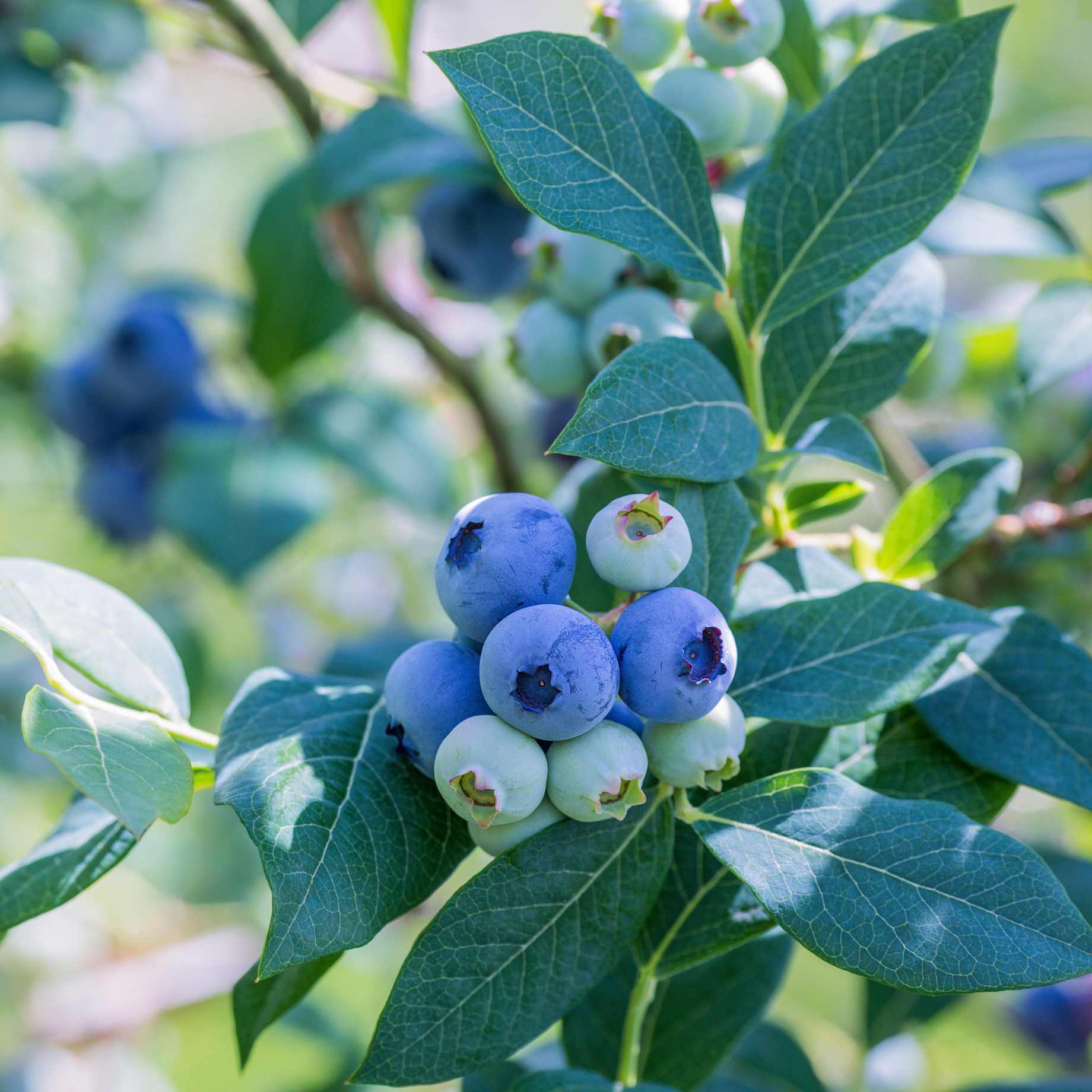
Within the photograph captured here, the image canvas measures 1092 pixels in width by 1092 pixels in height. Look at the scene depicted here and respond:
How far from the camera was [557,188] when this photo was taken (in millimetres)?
560

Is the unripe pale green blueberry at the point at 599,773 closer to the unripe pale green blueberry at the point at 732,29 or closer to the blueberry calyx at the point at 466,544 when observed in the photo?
the blueberry calyx at the point at 466,544

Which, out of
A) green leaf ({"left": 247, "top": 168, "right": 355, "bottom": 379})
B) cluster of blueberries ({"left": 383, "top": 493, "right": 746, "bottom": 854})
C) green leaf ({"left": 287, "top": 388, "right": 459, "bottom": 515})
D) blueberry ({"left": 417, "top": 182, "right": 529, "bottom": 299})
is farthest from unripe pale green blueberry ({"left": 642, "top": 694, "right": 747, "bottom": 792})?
green leaf ({"left": 247, "top": 168, "right": 355, "bottom": 379})

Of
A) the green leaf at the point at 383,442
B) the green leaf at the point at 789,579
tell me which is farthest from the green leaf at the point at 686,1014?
the green leaf at the point at 383,442

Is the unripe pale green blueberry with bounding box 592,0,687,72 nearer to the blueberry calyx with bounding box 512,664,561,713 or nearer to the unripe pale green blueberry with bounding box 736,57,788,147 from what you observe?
the unripe pale green blueberry with bounding box 736,57,788,147

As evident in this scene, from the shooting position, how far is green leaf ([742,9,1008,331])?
58 cm

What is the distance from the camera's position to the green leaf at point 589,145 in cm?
55

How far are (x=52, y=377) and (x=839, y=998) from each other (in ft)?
4.82

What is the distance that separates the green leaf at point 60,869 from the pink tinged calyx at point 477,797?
17 cm

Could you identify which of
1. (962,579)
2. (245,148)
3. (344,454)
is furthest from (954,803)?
(245,148)

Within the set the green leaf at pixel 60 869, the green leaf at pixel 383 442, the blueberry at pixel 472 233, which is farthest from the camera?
the green leaf at pixel 383 442

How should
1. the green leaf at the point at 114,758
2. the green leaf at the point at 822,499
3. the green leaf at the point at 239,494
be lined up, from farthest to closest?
the green leaf at the point at 239,494, the green leaf at the point at 822,499, the green leaf at the point at 114,758

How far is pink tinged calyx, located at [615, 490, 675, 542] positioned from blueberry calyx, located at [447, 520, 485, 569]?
0.06 meters

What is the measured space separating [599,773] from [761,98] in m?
0.50

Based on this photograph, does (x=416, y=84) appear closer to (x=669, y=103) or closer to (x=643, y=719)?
(x=669, y=103)
